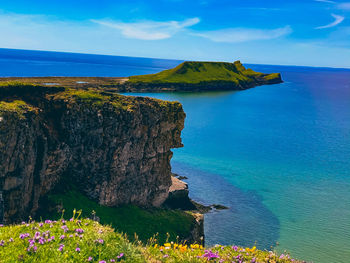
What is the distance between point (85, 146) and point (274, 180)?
44.4 m

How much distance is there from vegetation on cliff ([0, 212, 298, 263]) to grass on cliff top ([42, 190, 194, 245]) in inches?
647

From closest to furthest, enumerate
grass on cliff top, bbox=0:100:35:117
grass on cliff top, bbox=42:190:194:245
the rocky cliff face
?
the rocky cliff face < grass on cliff top, bbox=0:100:35:117 < grass on cliff top, bbox=42:190:194:245

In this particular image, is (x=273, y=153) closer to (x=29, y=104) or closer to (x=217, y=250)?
(x=29, y=104)

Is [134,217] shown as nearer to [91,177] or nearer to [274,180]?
[91,177]

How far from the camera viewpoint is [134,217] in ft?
117

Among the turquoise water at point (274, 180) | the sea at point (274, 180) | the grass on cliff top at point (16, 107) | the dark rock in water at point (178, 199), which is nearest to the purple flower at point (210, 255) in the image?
the sea at point (274, 180)

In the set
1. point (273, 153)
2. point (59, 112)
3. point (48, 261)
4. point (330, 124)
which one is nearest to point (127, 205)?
point (59, 112)

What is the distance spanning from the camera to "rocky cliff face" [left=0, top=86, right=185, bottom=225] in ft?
82.4

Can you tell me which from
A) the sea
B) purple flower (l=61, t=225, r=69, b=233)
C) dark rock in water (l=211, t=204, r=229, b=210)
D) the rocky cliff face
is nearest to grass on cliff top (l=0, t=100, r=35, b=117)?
the rocky cliff face

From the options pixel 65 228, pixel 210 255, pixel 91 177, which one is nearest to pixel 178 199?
pixel 91 177

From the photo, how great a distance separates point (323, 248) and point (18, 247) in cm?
4037

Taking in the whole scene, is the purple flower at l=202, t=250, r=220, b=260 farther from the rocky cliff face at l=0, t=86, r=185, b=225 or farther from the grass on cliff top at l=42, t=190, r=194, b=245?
the grass on cliff top at l=42, t=190, r=194, b=245

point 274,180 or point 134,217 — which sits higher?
point 134,217

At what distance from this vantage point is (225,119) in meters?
131
